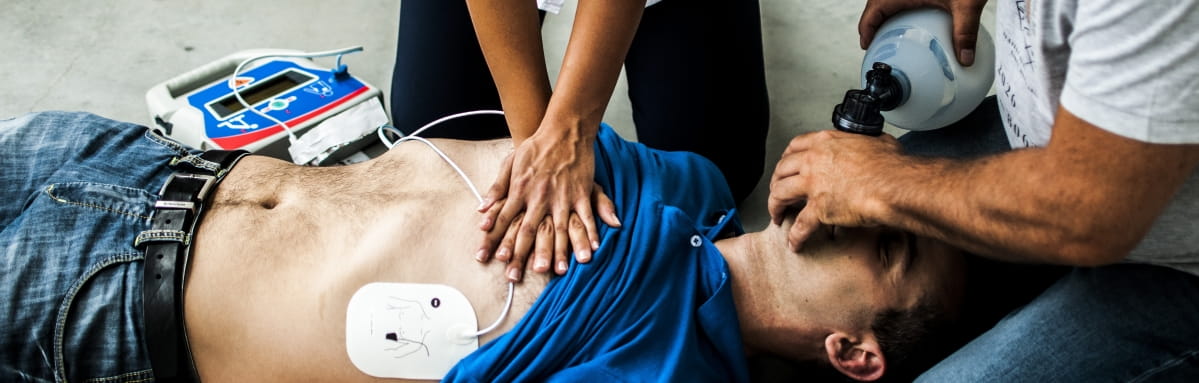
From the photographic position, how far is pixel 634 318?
111 cm

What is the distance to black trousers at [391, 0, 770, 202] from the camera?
1.80 meters

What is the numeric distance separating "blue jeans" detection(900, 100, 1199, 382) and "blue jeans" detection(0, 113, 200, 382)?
3.80ft

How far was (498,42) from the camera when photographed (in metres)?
1.40

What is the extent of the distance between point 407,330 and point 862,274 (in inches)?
26.5

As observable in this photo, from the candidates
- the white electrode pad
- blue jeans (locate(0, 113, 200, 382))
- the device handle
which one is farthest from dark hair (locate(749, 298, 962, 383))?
the device handle

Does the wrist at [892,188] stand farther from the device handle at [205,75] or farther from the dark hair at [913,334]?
the device handle at [205,75]

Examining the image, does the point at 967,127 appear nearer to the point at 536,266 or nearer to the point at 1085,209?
the point at 1085,209

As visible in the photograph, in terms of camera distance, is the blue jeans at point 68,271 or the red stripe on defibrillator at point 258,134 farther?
the red stripe on defibrillator at point 258,134

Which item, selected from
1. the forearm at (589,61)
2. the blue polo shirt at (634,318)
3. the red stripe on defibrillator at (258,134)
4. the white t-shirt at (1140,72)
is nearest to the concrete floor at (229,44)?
the red stripe on defibrillator at (258,134)

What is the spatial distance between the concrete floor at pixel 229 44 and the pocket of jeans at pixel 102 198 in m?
1.13

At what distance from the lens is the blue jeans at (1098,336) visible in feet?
3.39

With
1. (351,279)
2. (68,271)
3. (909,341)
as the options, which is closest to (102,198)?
(68,271)

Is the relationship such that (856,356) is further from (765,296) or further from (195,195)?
(195,195)

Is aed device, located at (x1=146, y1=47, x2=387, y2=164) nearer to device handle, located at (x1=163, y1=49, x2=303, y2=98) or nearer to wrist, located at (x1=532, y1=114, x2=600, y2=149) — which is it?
device handle, located at (x1=163, y1=49, x2=303, y2=98)
